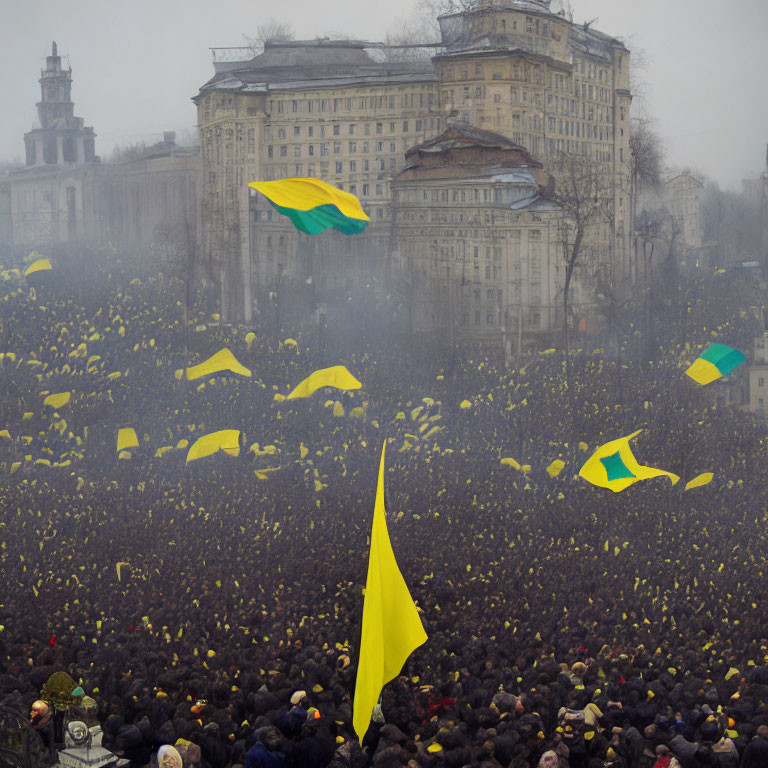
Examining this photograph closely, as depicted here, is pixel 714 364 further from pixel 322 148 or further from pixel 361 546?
pixel 361 546

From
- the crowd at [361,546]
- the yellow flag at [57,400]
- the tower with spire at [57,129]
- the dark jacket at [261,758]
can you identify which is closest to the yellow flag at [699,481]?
the crowd at [361,546]

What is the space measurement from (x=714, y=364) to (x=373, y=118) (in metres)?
10.2

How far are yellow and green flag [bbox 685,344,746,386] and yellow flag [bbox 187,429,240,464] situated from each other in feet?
34.9

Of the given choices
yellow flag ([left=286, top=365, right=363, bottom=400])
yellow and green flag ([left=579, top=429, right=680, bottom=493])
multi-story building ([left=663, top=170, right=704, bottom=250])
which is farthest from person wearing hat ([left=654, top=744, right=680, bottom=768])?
multi-story building ([left=663, top=170, right=704, bottom=250])

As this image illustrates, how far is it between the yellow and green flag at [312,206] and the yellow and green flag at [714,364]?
27.6 feet

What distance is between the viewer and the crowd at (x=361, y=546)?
13203 millimetres

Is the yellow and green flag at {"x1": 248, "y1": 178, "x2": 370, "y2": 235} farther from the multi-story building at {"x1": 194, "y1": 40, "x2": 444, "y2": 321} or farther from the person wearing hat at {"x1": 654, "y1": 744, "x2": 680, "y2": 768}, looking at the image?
the person wearing hat at {"x1": 654, "y1": 744, "x2": 680, "y2": 768}

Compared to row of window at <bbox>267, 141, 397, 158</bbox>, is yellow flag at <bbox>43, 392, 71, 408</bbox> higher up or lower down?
lower down

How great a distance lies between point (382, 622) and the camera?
43.2 ft

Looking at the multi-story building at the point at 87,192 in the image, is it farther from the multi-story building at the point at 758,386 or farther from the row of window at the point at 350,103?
the multi-story building at the point at 758,386

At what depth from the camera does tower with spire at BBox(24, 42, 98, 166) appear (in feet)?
105

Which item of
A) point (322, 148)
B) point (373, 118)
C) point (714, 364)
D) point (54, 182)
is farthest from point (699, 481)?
point (54, 182)

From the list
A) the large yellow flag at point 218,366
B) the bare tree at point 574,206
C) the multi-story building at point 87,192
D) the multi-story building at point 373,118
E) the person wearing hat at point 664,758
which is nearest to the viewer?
the person wearing hat at point 664,758

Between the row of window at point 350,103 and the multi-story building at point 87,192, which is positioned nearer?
the row of window at point 350,103
